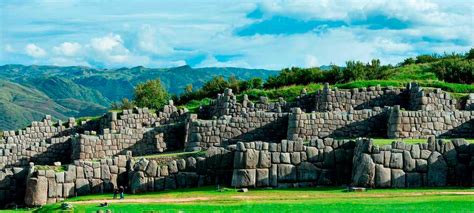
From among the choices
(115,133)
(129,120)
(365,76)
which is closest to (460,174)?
(115,133)

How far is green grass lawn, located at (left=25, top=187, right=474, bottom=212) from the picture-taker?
878 inches

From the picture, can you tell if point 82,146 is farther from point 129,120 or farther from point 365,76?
point 365,76

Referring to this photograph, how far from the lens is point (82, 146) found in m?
37.6

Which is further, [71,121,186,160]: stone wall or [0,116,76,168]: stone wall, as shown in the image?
[0,116,76,168]: stone wall

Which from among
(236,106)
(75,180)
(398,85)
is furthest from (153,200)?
(398,85)

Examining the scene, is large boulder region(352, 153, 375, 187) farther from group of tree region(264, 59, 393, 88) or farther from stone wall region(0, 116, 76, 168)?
group of tree region(264, 59, 393, 88)

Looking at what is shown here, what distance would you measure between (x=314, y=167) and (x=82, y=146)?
45.6 feet

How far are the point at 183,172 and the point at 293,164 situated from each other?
12.8 ft

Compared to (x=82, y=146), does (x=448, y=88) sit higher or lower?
higher

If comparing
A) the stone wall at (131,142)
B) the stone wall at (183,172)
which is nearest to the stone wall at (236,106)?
the stone wall at (131,142)

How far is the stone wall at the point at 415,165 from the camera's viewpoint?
2616 centimetres

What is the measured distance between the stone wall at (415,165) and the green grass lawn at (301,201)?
2.60 feet

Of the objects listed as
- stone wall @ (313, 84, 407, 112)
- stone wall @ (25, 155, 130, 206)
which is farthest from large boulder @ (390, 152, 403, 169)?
stone wall @ (313, 84, 407, 112)

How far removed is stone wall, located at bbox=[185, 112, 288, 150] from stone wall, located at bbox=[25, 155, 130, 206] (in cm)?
685
